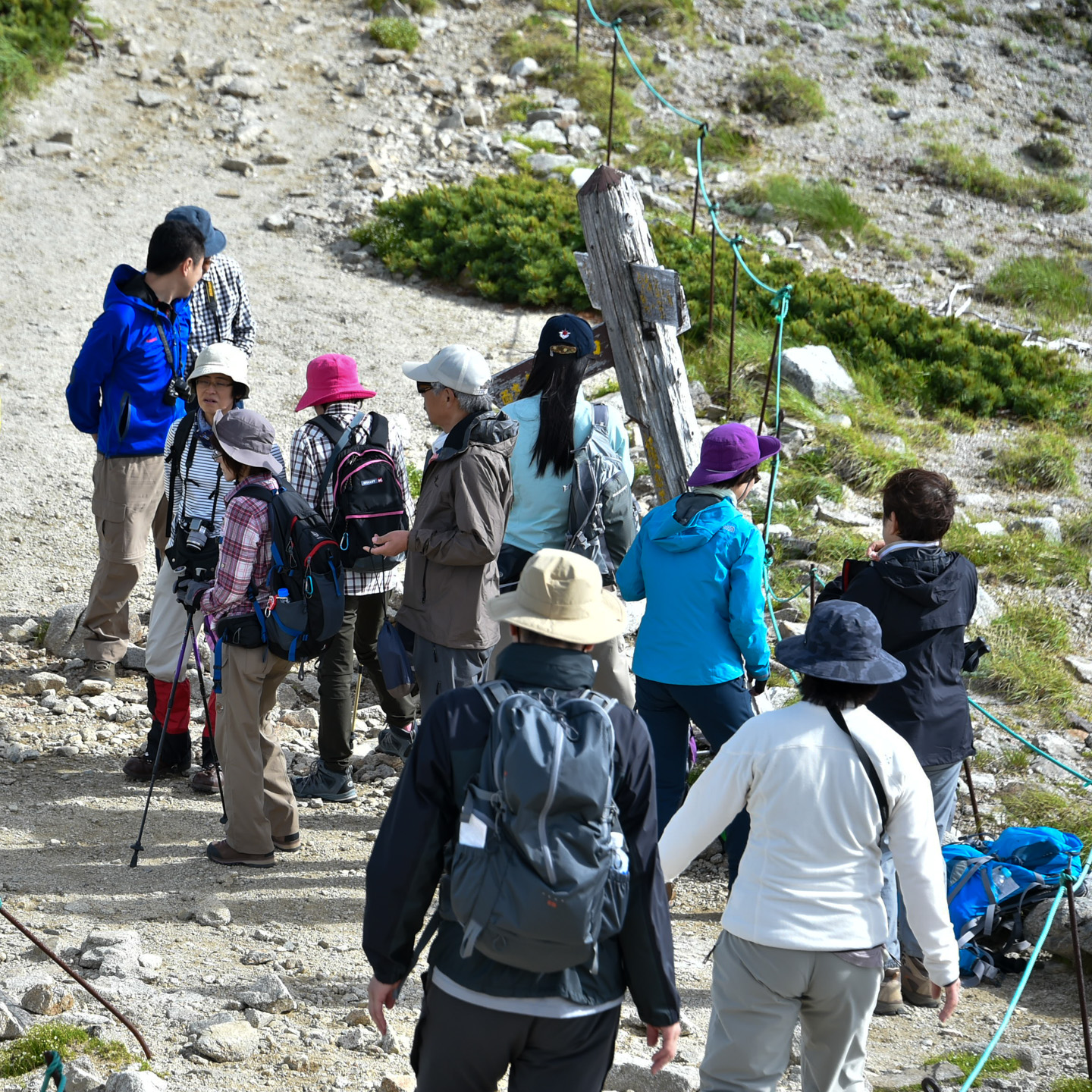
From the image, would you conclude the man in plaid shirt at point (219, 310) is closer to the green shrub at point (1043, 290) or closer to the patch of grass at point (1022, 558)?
the patch of grass at point (1022, 558)

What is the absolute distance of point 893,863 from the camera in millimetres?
3686

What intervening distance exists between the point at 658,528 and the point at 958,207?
14008mm

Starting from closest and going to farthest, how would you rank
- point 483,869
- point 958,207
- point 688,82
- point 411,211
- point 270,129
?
point 483,869 < point 411,211 < point 270,129 < point 958,207 < point 688,82

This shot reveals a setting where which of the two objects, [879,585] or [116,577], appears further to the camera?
[116,577]

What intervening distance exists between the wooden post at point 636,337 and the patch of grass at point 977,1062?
257cm

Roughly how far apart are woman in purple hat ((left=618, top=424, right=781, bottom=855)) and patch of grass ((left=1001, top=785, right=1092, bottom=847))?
2.07 m

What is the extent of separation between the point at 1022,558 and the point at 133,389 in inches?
238

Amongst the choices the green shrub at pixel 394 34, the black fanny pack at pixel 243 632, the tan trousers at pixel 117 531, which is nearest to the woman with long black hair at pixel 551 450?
the black fanny pack at pixel 243 632

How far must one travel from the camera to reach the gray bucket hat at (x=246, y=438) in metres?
4.14

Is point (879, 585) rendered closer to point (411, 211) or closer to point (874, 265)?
point (411, 211)

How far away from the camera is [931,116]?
19.2 metres

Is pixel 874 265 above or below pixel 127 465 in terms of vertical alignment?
above

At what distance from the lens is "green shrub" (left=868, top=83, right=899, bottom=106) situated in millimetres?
19406

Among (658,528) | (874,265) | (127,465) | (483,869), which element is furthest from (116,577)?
(874,265)
